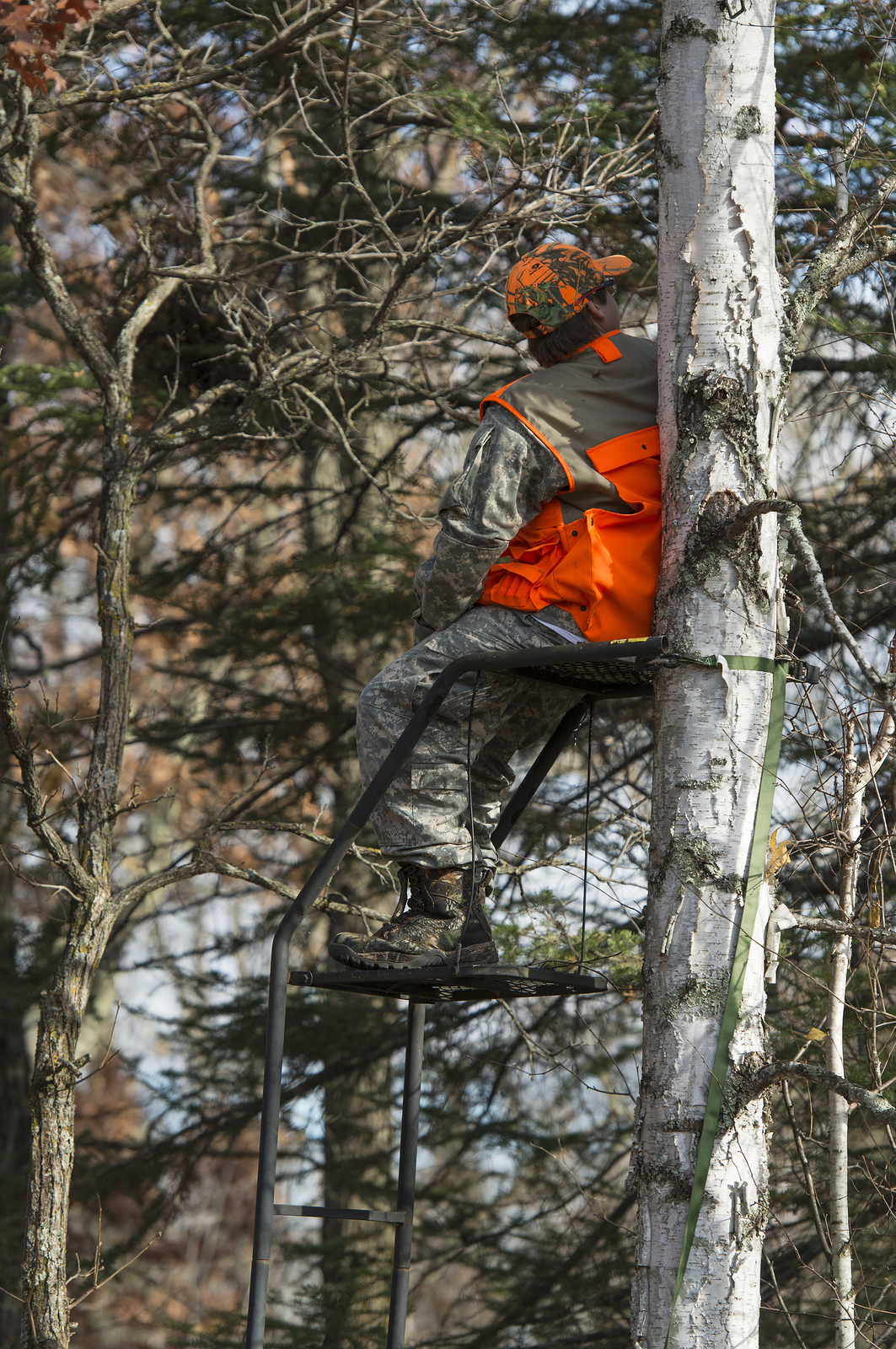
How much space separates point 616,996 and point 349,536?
336cm

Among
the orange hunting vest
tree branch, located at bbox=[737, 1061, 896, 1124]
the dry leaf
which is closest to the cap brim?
the orange hunting vest

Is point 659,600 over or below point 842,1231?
over

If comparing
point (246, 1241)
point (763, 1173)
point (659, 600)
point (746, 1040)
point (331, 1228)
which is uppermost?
point (659, 600)

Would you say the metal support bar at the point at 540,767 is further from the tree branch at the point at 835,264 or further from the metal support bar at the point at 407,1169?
the tree branch at the point at 835,264

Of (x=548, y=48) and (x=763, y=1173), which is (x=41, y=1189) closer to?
(x=763, y=1173)

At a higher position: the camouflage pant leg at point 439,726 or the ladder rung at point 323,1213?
the camouflage pant leg at point 439,726

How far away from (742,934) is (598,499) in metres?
1.04

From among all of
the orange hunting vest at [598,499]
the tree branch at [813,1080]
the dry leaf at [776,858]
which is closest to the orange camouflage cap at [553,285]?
the orange hunting vest at [598,499]

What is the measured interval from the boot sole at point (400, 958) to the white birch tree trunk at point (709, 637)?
18.5 inches

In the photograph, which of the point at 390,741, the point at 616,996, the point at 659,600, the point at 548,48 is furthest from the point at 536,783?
the point at 548,48

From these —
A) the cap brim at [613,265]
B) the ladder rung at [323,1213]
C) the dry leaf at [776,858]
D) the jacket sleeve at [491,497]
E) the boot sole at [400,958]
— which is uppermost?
the cap brim at [613,265]

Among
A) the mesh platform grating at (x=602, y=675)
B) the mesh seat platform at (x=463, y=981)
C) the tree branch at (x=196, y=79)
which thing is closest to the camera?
the mesh seat platform at (x=463, y=981)

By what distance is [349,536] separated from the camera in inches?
337

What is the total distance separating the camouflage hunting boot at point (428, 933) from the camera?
9.99ft
